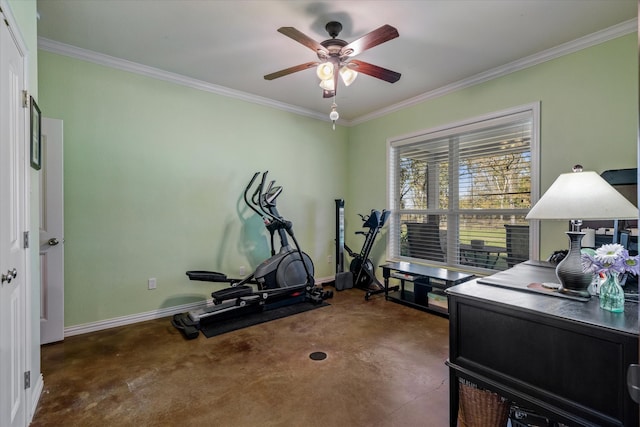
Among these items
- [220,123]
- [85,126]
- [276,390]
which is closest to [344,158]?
[220,123]

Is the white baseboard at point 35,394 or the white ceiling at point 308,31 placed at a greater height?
the white ceiling at point 308,31

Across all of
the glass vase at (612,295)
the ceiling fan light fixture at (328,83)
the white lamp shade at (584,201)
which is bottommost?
the glass vase at (612,295)

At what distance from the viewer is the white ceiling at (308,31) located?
7.60 ft

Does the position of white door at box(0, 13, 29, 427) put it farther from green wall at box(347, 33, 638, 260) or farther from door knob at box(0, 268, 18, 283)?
green wall at box(347, 33, 638, 260)

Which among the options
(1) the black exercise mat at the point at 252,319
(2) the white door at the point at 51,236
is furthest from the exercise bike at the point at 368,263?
(2) the white door at the point at 51,236

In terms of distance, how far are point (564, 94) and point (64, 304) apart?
5.23 metres

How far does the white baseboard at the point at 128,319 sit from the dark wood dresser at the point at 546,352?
10.1ft

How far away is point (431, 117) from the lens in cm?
402

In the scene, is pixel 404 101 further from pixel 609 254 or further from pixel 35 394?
pixel 35 394

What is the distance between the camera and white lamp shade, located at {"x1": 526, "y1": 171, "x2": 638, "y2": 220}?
1337 millimetres

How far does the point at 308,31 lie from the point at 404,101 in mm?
2100

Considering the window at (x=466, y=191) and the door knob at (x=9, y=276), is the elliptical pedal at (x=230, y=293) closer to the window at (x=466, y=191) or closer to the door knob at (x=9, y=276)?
the door knob at (x=9, y=276)

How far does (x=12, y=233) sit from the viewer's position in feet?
4.94

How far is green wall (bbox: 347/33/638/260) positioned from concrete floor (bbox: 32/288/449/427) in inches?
76.0
